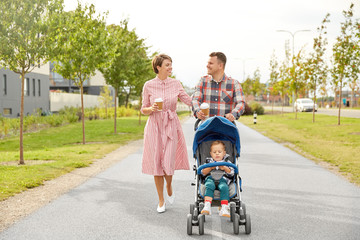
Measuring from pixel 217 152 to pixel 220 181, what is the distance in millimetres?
333

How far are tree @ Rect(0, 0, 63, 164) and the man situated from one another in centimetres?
603

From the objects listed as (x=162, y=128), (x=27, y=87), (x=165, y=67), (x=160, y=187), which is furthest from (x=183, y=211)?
(x=27, y=87)

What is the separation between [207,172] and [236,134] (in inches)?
22.4

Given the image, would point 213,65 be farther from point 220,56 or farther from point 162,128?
point 162,128

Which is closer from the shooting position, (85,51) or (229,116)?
(229,116)

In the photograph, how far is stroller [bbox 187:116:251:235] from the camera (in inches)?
176

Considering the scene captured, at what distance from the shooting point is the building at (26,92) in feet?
97.9

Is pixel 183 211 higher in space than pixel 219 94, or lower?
lower

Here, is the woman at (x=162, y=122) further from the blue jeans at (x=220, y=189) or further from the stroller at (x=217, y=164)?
the blue jeans at (x=220, y=189)

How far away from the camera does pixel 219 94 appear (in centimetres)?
520

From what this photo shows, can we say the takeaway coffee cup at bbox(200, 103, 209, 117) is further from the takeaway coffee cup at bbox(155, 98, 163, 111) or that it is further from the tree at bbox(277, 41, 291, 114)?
the tree at bbox(277, 41, 291, 114)

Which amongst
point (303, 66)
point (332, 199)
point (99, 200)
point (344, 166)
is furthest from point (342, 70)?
point (99, 200)

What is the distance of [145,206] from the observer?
5.82 m

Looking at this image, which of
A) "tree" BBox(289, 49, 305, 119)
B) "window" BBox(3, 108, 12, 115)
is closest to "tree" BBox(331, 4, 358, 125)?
"tree" BBox(289, 49, 305, 119)
